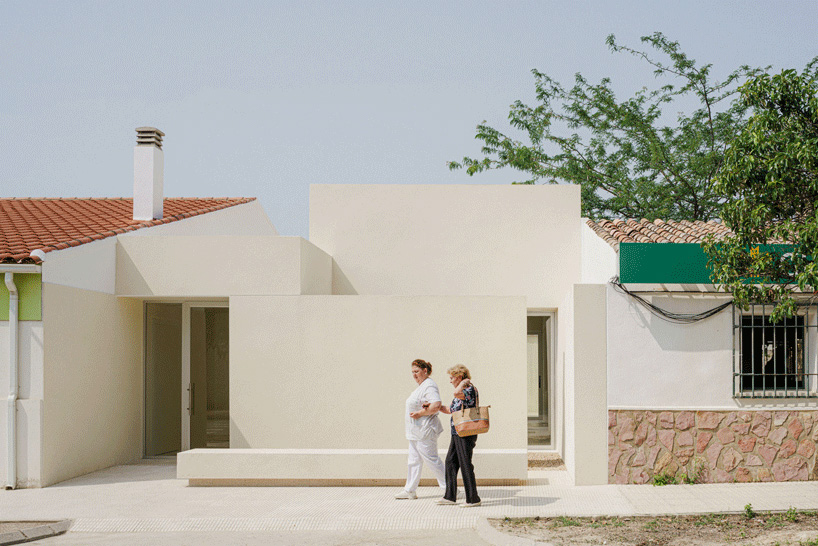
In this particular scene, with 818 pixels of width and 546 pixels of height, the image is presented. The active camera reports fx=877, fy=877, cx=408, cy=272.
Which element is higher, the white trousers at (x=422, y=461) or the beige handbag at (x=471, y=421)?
the beige handbag at (x=471, y=421)

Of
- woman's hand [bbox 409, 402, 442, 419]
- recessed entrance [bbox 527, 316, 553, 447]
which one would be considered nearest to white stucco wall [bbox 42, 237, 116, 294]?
woman's hand [bbox 409, 402, 442, 419]

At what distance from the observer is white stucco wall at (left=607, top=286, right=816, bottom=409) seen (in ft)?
36.4

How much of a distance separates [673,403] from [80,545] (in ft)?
23.3

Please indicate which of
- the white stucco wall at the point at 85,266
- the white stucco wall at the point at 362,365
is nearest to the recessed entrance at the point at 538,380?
the white stucco wall at the point at 362,365

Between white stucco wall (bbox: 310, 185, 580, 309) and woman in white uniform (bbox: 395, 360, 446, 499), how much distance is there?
237 inches

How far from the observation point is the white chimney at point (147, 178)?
53.0 feet

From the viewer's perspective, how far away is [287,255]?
531 inches

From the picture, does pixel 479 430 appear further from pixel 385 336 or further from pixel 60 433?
pixel 60 433

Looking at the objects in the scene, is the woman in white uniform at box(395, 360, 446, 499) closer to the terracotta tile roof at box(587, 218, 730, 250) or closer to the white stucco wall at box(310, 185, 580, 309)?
the terracotta tile roof at box(587, 218, 730, 250)

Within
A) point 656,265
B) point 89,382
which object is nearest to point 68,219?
point 89,382

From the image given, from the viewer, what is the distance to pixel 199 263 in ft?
44.5

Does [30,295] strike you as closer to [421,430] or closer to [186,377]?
[186,377]

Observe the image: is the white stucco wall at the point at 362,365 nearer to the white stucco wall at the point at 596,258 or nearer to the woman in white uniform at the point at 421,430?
the white stucco wall at the point at 596,258

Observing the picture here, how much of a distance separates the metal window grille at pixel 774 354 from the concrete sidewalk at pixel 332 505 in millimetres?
1195
